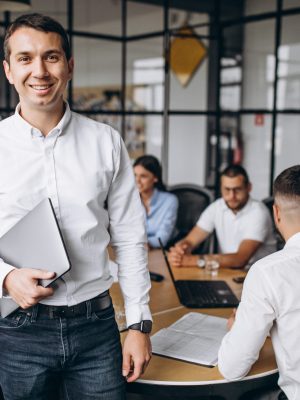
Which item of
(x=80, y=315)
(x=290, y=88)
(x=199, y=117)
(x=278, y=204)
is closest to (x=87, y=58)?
(x=199, y=117)

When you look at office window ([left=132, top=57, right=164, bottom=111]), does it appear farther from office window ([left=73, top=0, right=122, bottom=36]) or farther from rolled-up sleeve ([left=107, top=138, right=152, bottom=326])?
rolled-up sleeve ([left=107, top=138, right=152, bottom=326])

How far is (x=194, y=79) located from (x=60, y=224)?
4657 millimetres

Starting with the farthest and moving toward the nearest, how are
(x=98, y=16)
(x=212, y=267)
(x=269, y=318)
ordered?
(x=98, y=16)
(x=212, y=267)
(x=269, y=318)

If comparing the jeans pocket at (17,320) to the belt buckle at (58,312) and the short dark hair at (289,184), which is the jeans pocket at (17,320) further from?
the short dark hair at (289,184)

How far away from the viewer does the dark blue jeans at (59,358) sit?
4.18ft

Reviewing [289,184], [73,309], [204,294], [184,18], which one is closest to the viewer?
[73,309]

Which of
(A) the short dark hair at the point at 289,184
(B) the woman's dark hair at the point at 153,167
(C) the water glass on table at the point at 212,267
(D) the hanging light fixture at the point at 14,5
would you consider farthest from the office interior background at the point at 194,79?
(A) the short dark hair at the point at 289,184

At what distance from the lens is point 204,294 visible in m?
2.37

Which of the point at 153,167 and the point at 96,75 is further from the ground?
the point at 96,75

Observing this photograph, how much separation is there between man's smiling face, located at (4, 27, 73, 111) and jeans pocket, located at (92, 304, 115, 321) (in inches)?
20.4

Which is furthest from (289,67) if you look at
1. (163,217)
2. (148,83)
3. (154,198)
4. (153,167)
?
(163,217)

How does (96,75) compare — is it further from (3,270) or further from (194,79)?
(3,270)

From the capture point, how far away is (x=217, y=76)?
5.33m

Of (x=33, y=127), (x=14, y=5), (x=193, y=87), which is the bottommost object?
(x=33, y=127)
